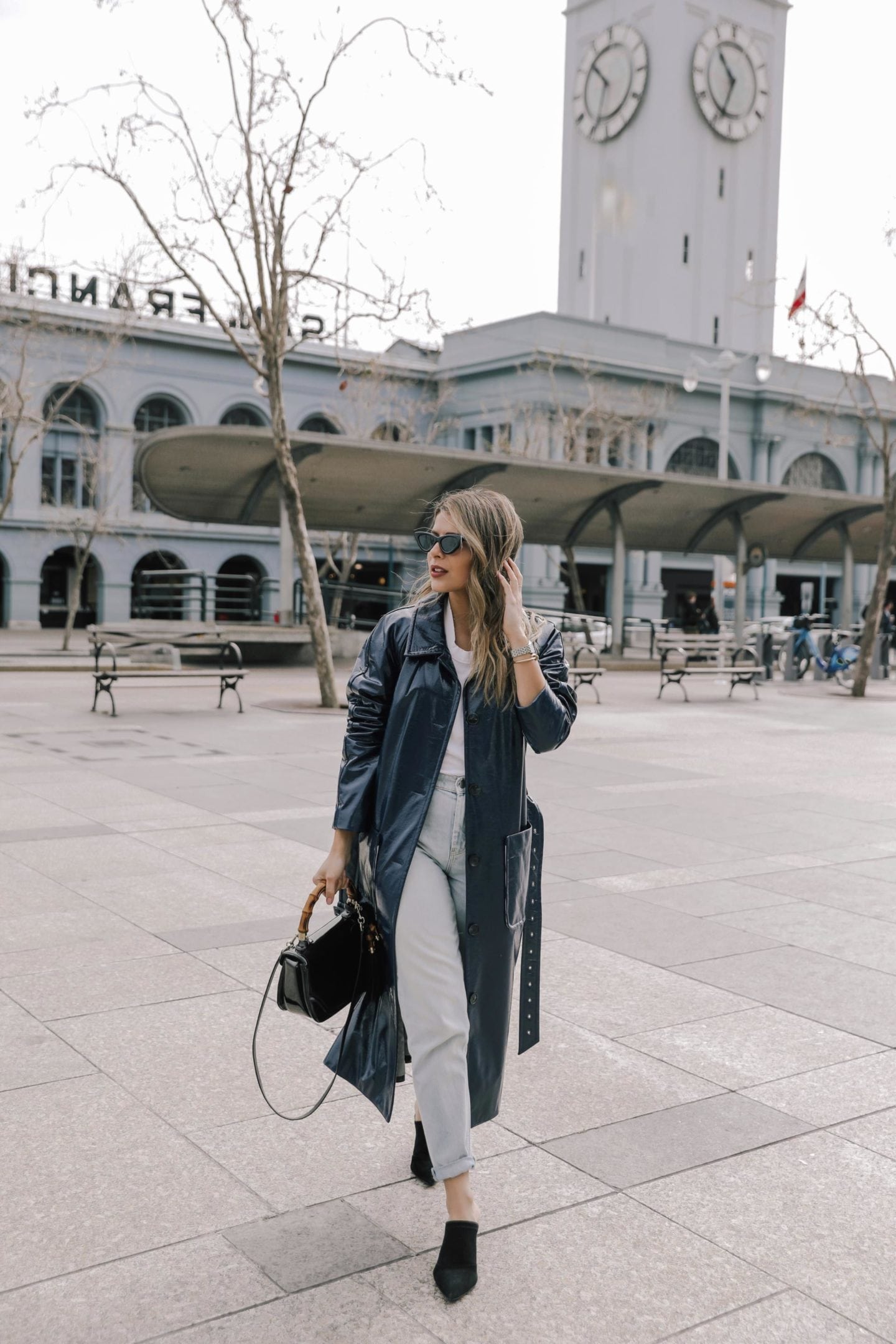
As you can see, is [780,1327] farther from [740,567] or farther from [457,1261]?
[740,567]

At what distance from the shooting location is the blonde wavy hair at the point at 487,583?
3.13 m

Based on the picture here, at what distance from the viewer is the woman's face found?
10.3 ft

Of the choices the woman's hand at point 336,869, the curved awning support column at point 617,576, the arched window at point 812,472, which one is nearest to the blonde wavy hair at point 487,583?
the woman's hand at point 336,869

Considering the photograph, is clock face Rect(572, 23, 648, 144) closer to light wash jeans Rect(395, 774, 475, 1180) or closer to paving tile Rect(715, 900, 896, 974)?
paving tile Rect(715, 900, 896, 974)

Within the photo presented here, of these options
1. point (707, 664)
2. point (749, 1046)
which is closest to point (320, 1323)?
point (749, 1046)

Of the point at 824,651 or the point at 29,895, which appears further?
the point at 824,651

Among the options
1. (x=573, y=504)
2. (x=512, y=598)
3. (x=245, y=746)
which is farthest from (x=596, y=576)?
(x=512, y=598)

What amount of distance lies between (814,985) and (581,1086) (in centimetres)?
150

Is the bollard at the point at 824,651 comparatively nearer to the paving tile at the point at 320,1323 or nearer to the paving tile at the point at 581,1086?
the paving tile at the point at 581,1086

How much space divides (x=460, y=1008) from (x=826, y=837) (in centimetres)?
582

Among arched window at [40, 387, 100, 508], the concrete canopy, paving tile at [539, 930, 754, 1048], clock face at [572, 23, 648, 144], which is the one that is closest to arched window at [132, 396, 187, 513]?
arched window at [40, 387, 100, 508]

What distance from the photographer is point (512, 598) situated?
3.16m

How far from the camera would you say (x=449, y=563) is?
315 cm

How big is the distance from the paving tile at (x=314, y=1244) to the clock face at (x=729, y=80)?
7172cm
